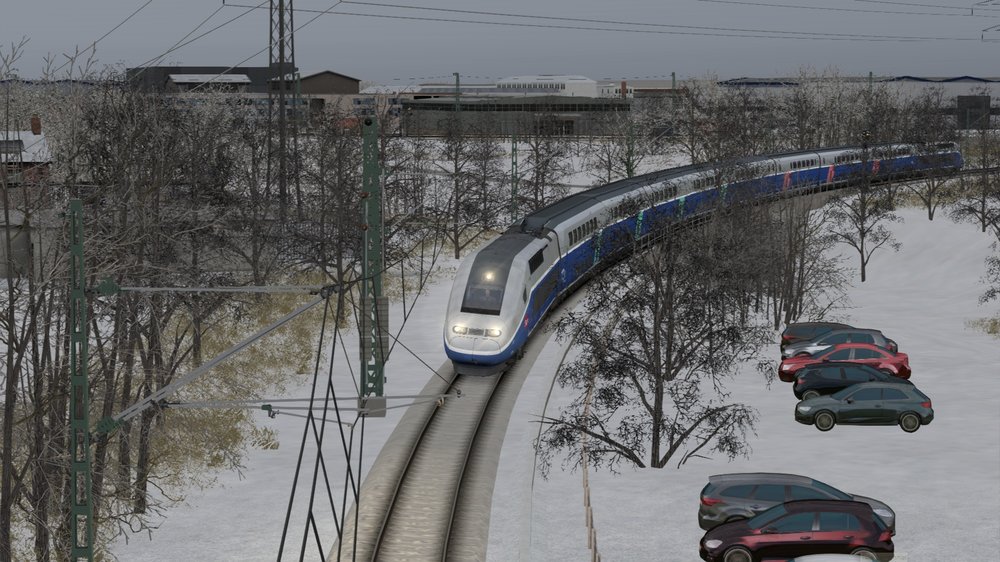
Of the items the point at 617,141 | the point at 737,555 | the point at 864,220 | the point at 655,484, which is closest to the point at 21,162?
the point at 737,555

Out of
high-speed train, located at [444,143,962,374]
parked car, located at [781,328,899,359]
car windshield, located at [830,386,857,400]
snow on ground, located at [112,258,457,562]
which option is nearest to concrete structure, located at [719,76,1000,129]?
high-speed train, located at [444,143,962,374]

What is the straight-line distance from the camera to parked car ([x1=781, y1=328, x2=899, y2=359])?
44.3m

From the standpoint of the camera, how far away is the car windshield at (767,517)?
86.7ft

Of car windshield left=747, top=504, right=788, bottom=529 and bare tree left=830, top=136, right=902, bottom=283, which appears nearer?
car windshield left=747, top=504, right=788, bottom=529

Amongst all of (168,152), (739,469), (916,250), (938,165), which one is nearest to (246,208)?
(168,152)

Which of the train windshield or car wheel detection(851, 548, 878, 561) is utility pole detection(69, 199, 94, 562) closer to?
car wheel detection(851, 548, 878, 561)

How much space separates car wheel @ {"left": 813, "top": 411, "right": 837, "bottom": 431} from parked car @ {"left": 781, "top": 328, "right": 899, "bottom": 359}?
631 centimetres

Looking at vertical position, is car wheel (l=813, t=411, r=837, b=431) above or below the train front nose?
below

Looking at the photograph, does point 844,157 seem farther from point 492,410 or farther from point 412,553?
point 412,553

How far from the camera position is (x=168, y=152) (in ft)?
112

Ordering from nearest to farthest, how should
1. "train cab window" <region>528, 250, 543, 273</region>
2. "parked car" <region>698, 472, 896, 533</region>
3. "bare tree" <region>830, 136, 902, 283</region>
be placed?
"parked car" <region>698, 472, 896, 533</region>
"train cab window" <region>528, 250, 543, 273</region>
"bare tree" <region>830, 136, 902, 283</region>

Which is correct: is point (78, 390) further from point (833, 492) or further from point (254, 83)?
point (254, 83)

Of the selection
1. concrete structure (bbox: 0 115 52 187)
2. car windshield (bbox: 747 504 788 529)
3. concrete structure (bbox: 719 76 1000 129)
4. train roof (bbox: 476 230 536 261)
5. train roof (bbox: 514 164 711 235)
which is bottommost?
car windshield (bbox: 747 504 788 529)

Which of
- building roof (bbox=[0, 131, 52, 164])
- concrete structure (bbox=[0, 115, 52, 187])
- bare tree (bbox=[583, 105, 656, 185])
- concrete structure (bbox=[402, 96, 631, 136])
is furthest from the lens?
A: concrete structure (bbox=[402, 96, 631, 136])
